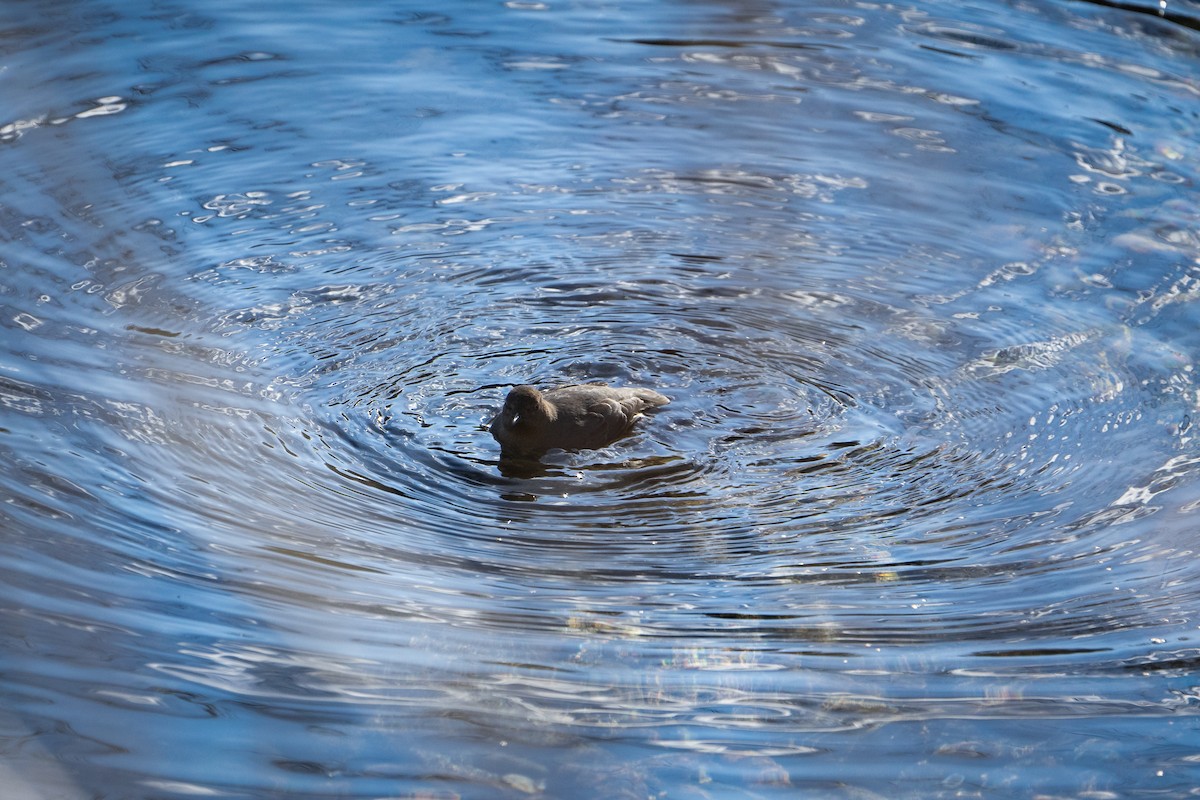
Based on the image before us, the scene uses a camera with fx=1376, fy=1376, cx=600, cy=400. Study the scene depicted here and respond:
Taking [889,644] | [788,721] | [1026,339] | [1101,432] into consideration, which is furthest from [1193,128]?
[788,721]

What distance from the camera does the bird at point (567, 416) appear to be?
5992 mm

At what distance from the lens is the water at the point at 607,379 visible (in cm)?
385

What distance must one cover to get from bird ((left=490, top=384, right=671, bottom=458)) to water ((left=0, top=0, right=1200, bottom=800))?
0.11m

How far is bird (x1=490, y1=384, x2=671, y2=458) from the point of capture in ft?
19.7

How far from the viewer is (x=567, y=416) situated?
20.3 feet

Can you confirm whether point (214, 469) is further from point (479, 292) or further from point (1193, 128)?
point (1193, 128)

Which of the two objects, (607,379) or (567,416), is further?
(607,379)

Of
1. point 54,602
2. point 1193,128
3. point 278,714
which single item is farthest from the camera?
point 1193,128

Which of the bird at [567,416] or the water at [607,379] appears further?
the bird at [567,416]

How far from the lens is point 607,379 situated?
268 inches

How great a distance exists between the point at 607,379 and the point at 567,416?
0.67m

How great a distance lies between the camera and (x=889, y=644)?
4.43m

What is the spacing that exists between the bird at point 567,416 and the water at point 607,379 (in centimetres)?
11

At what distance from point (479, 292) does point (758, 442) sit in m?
1.95
